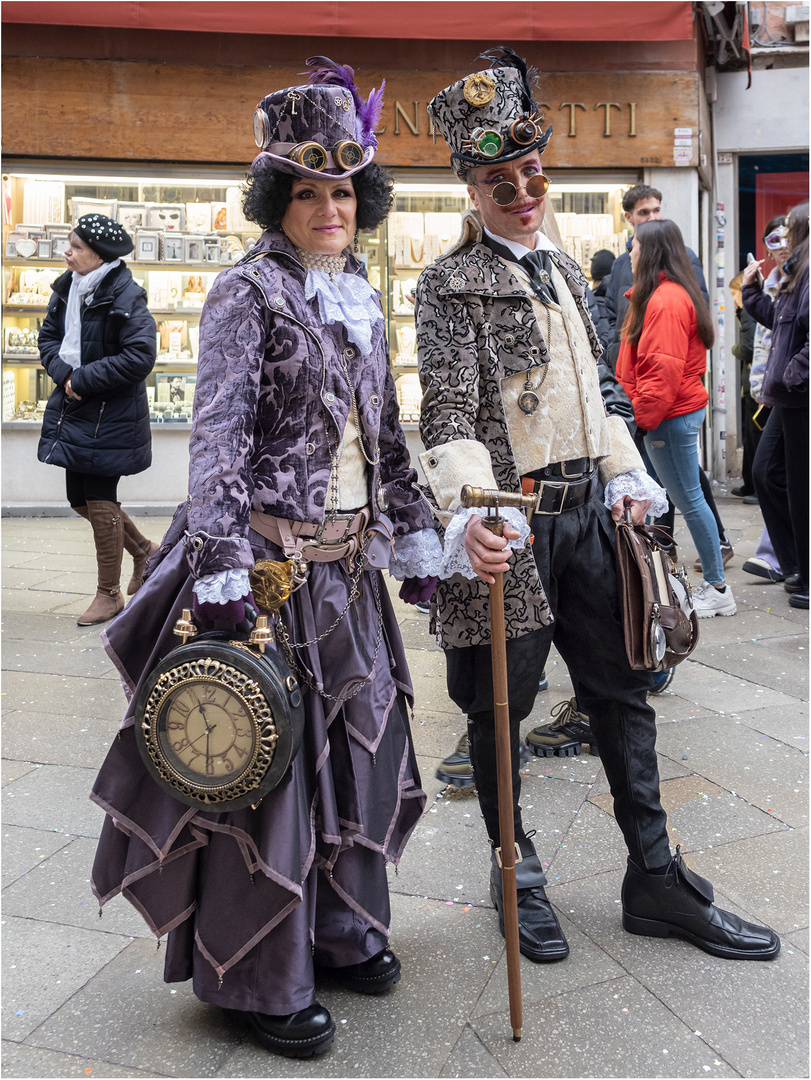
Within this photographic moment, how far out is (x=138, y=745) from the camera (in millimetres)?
2031

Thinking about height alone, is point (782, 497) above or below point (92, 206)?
below

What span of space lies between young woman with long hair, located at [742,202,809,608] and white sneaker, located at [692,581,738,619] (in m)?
0.45

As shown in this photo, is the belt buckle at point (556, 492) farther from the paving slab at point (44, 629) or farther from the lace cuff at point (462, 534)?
the paving slab at point (44, 629)

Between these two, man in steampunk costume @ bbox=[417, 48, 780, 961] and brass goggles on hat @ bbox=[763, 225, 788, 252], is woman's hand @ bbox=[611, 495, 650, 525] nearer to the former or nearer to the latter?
man in steampunk costume @ bbox=[417, 48, 780, 961]

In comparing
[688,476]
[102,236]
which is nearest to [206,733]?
[688,476]

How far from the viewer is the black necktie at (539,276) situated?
2461 mm

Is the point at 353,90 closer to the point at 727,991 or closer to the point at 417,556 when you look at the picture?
the point at 417,556

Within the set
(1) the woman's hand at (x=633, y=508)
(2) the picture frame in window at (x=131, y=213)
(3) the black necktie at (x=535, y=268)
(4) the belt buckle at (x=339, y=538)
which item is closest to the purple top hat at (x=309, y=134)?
(3) the black necktie at (x=535, y=268)

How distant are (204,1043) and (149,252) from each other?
8.22 m

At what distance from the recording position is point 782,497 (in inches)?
240

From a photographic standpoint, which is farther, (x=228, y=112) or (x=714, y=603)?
(x=228, y=112)

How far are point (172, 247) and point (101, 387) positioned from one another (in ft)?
14.0

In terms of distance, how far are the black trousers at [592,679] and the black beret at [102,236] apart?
3.93 metres

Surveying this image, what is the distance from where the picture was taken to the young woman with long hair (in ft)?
18.3
